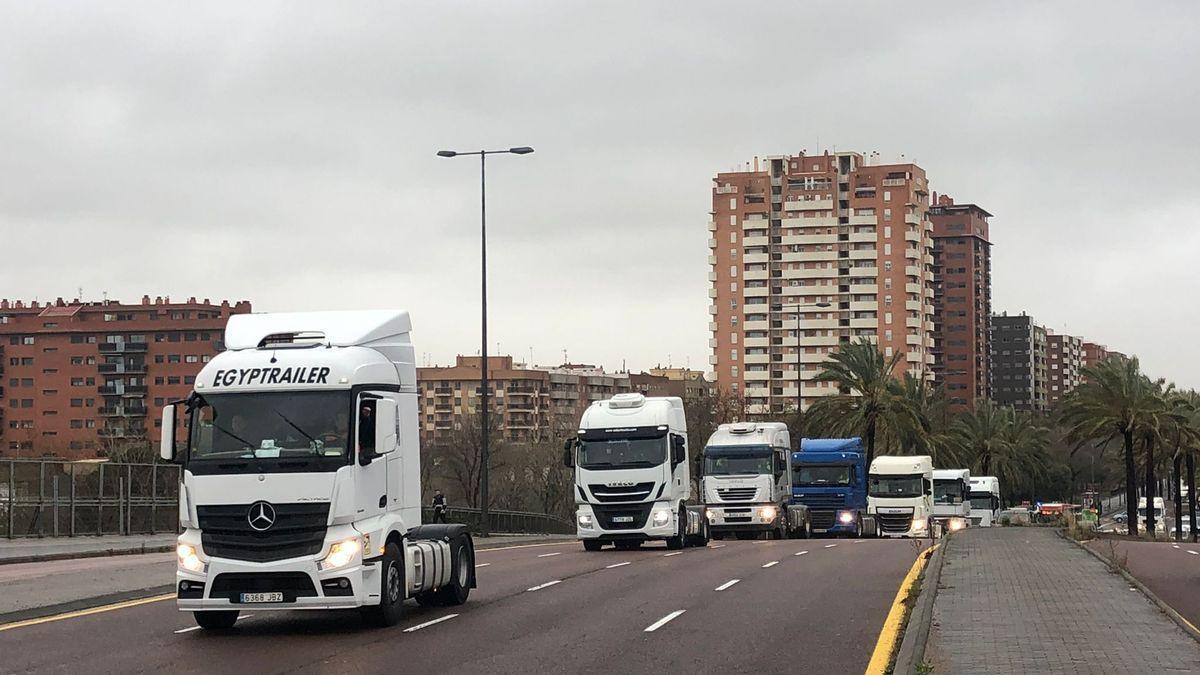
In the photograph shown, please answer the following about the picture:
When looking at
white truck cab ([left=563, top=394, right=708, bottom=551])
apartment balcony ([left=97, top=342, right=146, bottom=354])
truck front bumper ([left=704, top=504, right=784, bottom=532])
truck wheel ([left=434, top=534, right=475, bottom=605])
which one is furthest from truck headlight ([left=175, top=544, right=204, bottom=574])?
apartment balcony ([left=97, top=342, right=146, bottom=354])

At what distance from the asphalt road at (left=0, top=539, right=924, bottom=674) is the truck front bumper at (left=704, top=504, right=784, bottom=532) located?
20833 millimetres

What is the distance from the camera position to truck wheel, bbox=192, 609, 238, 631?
1703 cm

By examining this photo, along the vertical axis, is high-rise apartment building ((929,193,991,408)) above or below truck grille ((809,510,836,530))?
above

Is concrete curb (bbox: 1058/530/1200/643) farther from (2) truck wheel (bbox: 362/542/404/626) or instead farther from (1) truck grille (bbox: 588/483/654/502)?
(1) truck grille (bbox: 588/483/654/502)

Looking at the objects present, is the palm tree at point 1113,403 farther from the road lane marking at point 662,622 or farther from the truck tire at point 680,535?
the road lane marking at point 662,622

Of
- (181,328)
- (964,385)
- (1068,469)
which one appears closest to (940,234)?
(964,385)

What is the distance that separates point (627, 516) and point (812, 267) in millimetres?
131816

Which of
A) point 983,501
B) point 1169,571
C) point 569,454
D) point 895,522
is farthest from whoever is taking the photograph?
point 983,501

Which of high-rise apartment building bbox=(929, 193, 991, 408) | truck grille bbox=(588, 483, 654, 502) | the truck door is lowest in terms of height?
truck grille bbox=(588, 483, 654, 502)

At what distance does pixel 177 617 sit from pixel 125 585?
5.47 meters

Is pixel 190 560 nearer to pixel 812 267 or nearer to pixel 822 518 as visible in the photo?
pixel 822 518

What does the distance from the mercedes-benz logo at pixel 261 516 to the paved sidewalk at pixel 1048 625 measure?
273 inches

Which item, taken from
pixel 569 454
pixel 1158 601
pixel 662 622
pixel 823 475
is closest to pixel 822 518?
pixel 823 475

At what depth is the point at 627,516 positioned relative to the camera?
117ft
